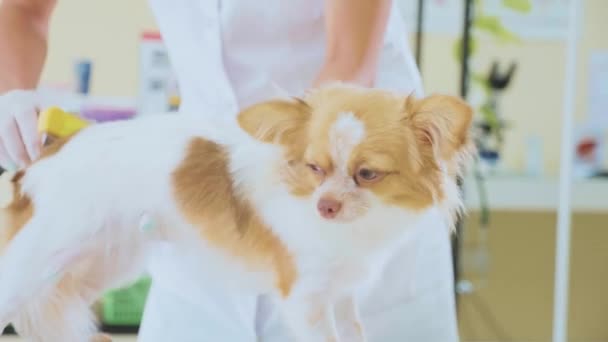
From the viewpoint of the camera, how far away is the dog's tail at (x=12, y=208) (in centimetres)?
52

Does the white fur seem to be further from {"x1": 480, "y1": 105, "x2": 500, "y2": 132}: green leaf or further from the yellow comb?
{"x1": 480, "y1": 105, "x2": 500, "y2": 132}: green leaf

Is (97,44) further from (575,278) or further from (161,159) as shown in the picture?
(575,278)

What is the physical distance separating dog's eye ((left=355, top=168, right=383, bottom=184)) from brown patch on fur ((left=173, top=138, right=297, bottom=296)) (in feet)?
0.25

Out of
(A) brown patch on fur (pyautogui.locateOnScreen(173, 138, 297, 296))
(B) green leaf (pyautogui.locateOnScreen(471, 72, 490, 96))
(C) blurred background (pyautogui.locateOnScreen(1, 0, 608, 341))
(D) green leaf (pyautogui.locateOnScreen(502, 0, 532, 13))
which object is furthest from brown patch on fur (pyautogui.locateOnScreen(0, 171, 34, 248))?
(B) green leaf (pyautogui.locateOnScreen(471, 72, 490, 96))

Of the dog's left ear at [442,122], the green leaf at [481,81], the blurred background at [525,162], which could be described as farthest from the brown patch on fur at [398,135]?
the green leaf at [481,81]

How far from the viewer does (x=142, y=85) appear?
2.63ft

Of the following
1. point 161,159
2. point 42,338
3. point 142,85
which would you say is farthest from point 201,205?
point 142,85

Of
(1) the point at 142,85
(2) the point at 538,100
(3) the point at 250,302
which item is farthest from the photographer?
(2) the point at 538,100

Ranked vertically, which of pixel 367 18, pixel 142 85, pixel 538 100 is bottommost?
pixel 538 100

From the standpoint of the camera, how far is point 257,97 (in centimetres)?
61

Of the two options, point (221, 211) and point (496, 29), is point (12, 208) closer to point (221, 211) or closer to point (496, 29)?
point (221, 211)

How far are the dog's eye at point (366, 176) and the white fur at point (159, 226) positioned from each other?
0.03 metres

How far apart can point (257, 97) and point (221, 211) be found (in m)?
0.14

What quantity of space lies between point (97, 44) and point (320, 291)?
47cm
